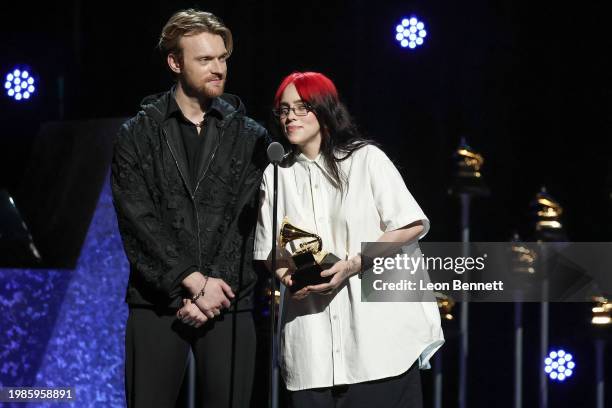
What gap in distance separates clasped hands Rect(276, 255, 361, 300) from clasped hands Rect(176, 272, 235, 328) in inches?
8.7

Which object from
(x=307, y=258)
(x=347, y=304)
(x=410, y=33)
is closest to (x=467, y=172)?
(x=410, y=33)

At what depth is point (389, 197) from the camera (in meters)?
3.28

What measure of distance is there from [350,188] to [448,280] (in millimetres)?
1293

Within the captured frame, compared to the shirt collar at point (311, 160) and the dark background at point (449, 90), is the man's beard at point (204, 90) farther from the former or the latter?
the dark background at point (449, 90)

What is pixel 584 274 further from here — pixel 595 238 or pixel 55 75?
pixel 55 75

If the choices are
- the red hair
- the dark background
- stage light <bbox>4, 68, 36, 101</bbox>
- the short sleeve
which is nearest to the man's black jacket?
the red hair

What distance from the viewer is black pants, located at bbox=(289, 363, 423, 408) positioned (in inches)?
127

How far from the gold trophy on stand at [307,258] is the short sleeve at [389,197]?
0.24m

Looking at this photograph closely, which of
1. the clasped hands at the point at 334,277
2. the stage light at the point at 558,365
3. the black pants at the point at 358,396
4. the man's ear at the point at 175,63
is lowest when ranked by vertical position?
the stage light at the point at 558,365

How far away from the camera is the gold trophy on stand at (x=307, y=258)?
124 inches

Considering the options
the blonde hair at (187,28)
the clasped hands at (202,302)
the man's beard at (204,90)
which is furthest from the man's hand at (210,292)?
the blonde hair at (187,28)

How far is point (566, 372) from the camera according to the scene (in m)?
4.87

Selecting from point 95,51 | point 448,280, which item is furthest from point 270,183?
point 95,51

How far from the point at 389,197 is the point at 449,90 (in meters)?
1.64
